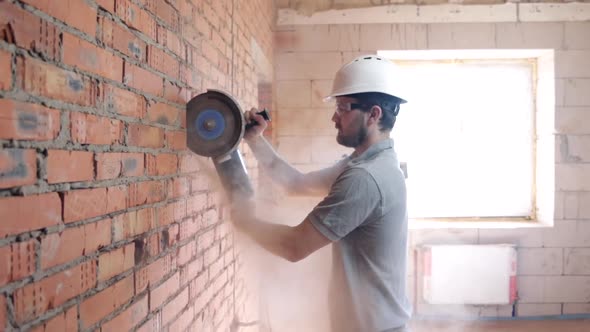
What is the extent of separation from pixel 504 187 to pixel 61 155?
456 cm

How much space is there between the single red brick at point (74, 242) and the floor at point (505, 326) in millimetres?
3866

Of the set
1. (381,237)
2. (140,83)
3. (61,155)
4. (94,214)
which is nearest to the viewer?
(61,155)

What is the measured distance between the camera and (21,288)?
2.42ft

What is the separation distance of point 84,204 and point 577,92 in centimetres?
453

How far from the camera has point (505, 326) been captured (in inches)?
171

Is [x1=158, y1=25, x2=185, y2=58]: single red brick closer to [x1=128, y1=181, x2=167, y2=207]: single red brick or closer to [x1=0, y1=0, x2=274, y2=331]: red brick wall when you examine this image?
[x1=0, y1=0, x2=274, y2=331]: red brick wall

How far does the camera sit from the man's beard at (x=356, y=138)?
79.1 inches

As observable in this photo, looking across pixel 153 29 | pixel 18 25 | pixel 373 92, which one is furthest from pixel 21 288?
pixel 373 92

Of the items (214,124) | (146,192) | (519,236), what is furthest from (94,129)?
(519,236)

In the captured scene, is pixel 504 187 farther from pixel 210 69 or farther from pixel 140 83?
pixel 140 83

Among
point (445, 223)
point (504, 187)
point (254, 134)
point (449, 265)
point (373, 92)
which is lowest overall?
point (449, 265)

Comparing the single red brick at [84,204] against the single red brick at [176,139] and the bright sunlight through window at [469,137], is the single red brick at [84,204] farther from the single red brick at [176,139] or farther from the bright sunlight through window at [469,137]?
the bright sunlight through window at [469,137]

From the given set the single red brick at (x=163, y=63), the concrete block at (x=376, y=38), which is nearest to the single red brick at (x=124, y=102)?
the single red brick at (x=163, y=63)

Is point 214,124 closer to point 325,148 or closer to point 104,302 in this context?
point 104,302
